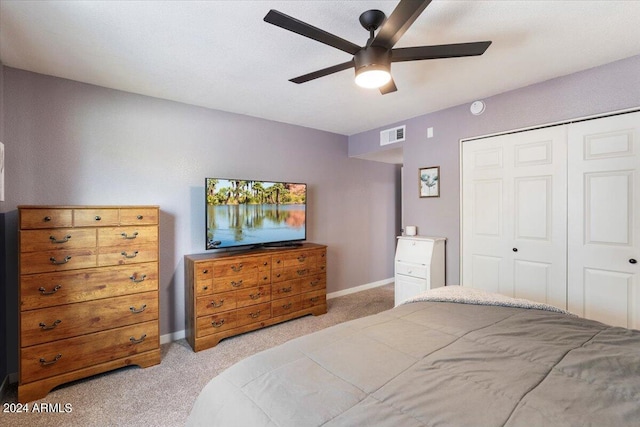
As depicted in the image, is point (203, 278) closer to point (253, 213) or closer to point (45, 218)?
point (253, 213)

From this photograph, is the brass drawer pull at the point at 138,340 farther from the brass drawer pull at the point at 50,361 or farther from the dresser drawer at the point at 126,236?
the dresser drawer at the point at 126,236

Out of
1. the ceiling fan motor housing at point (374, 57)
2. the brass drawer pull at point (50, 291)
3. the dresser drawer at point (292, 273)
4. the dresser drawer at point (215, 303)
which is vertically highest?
the ceiling fan motor housing at point (374, 57)

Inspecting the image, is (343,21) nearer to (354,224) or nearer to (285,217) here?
(285,217)

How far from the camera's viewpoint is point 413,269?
11.0ft

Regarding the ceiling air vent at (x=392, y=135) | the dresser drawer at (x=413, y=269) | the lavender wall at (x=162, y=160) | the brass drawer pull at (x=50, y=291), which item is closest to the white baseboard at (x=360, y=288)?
the lavender wall at (x=162, y=160)

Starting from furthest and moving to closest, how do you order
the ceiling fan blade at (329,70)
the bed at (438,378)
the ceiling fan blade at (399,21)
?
the ceiling fan blade at (329,70) → the ceiling fan blade at (399,21) → the bed at (438,378)

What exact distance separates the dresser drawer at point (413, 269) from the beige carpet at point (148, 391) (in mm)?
1343

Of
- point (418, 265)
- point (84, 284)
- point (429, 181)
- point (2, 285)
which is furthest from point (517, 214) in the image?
point (2, 285)

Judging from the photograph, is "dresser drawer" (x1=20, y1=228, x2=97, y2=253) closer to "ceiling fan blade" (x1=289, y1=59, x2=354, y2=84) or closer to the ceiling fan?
"ceiling fan blade" (x1=289, y1=59, x2=354, y2=84)

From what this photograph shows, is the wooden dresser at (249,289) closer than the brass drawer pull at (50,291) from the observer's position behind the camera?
No

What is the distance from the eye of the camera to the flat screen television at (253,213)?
3100 millimetres

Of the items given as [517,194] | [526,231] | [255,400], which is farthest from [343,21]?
[526,231]

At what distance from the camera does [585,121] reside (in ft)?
8.13

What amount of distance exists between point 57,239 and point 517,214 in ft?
13.0
